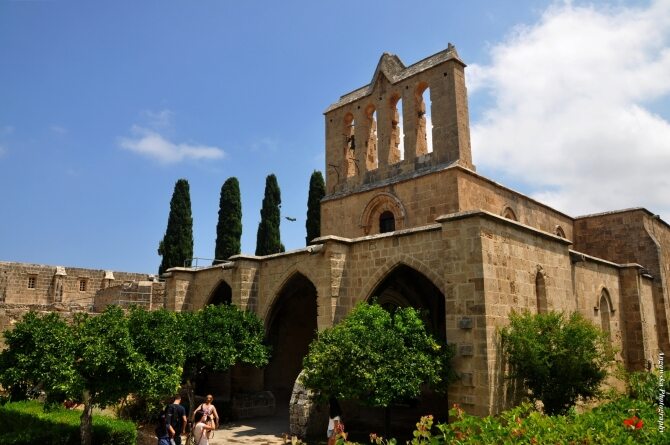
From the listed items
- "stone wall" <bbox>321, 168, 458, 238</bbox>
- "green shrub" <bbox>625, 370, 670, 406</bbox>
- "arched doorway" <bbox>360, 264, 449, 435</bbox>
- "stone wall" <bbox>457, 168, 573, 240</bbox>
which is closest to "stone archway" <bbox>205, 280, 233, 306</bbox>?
"stone wall" <bbox>321, 168, 458, 238</bbox>

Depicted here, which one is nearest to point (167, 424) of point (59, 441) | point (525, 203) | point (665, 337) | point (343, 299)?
point (59, 441)

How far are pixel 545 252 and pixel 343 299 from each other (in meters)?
4.95

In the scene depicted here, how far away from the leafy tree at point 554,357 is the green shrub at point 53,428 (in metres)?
7.87

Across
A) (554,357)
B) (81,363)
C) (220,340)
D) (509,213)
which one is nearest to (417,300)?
(509,213)

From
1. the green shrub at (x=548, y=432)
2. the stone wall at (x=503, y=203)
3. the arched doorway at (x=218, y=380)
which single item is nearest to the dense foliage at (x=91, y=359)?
the arched doorway at (x=218, y=380)

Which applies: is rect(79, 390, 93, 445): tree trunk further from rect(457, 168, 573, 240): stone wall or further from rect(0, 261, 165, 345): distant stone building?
rect(0, 261, 165, 345): distant stone building

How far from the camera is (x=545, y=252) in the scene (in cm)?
1169

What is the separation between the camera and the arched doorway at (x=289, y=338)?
56.5 feet

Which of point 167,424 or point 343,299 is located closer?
point 167,424

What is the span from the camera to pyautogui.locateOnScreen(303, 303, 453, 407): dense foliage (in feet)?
31.3

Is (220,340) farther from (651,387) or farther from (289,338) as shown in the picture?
(651,387)

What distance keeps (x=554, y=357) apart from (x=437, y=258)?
295cm

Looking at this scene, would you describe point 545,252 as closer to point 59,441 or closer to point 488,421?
point 488,421

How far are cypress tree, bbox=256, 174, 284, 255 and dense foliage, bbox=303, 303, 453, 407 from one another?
1838cm
